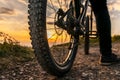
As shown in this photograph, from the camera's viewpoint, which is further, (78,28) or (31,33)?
(78,28)

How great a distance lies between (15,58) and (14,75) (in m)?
1.33

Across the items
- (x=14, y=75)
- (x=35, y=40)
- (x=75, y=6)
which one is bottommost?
(x=14, y=75)

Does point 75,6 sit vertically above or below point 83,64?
above

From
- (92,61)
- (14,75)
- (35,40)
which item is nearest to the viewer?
(35,40)

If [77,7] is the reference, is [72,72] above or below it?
below

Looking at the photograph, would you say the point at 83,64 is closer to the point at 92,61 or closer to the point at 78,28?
the point at 92,61

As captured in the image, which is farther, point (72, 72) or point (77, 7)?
point (77, 7)

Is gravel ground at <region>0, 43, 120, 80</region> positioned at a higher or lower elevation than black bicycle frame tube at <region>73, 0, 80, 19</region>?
lower

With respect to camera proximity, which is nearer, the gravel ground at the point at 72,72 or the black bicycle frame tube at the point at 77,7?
the gravel ground at the point at 72,72

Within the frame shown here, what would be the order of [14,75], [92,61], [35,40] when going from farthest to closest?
[92,61]
[14,75]
[35,40]

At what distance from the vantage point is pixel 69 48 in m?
6.52

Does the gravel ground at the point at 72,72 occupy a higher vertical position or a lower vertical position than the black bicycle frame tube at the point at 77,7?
lower

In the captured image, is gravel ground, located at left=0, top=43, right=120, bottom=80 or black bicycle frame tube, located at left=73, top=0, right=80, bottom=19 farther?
black bicycle frame tube, located at left=73, top=0, right=80, bottom=19

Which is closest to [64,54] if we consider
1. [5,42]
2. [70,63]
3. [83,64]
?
[70,63]
